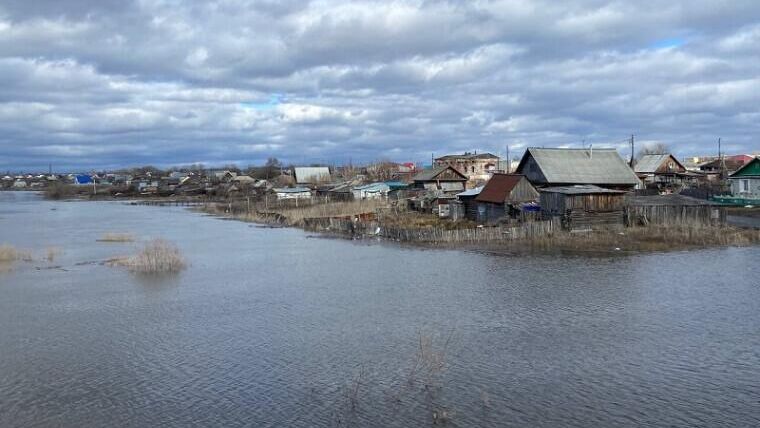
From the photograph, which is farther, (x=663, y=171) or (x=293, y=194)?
(x=293, y=194)

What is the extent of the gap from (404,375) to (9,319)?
12.3 m

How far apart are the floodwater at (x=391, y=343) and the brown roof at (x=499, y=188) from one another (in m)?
9.24

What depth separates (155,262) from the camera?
28.2m

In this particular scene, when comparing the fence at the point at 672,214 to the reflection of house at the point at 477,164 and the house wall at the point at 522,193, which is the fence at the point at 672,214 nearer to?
the house wall at the point at 522,193

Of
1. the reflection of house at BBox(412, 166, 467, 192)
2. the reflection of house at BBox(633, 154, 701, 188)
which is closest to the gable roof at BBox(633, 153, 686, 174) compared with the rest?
the reflection of house at BBox(633, 154, 701, 188)

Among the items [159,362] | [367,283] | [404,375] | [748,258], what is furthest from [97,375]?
[748,258]

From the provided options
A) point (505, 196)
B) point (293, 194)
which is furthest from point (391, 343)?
point (293, 194)

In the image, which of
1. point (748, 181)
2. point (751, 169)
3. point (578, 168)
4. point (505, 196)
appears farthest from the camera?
point (748, 181)

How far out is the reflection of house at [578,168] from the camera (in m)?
41.1

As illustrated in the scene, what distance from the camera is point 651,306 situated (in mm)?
19484

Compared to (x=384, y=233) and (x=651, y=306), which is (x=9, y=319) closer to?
(x=651, y=306)

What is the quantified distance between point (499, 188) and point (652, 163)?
2817cm

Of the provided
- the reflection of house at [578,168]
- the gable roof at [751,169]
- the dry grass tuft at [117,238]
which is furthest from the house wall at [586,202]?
the dry grass tuft at [117,238]

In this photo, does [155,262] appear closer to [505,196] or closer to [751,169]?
[505,196]
